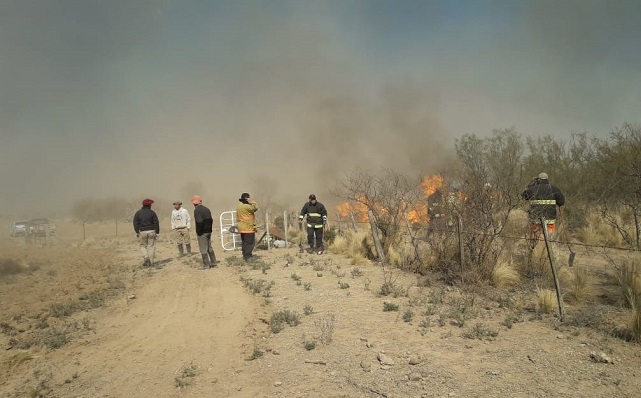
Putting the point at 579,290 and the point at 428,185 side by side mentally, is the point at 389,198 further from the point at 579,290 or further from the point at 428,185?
the point at 579,290

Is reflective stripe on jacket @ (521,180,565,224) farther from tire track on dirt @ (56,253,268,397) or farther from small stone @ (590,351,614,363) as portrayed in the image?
tire track on dirt @ (56,253,268,397)

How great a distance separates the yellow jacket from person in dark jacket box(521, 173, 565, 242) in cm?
694

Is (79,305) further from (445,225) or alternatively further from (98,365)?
(445,225)

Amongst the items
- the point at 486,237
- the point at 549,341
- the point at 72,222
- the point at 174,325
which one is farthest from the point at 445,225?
the point at 72,222

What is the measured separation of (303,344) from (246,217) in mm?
6783

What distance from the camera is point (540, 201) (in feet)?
26.8

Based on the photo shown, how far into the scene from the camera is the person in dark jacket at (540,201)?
7863 millimetres

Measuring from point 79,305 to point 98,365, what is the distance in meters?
3.14

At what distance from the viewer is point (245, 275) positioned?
10031 millimetres

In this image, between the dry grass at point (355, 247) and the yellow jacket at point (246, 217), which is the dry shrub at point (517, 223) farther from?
the yellow jacket at point (246, 217)

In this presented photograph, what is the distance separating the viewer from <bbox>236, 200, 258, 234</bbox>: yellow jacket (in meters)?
11.7

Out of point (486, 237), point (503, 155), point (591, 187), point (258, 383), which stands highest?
point (503, 155)

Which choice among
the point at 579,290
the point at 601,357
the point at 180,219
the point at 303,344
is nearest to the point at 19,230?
the point at 180,219

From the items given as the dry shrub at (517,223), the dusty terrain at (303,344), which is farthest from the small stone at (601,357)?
the dry shrub at (517,223)
